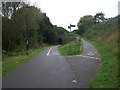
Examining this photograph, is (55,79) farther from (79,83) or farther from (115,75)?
(115,75)

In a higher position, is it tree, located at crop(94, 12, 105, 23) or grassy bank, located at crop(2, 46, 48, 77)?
tree, located at crop(94, 12, 105, 23)

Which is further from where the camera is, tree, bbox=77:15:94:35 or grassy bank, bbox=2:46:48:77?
tree, bbox=77:15:94:35

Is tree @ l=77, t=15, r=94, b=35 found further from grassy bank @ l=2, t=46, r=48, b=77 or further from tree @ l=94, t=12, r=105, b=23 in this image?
grassy bank @ l=2, t=46, r=48, b=77

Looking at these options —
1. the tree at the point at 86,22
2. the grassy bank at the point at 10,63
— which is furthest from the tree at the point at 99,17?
the grassy bank at the point at 10,63

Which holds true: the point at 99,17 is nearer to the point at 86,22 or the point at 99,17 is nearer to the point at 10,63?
the point at 86,22

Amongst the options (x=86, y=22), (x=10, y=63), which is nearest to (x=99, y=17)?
(x=86, y=22)

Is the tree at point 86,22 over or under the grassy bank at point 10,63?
over

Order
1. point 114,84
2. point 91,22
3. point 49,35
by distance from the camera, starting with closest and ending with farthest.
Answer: point 114,84
point 49,35
point 91,22

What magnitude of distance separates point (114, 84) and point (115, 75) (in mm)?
→ 1379

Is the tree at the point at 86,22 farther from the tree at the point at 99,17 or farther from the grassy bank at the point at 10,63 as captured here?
the grassy bank at the point at 10,63

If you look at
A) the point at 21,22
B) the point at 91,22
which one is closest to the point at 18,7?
the point at 21,22

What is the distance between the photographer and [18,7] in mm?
27672

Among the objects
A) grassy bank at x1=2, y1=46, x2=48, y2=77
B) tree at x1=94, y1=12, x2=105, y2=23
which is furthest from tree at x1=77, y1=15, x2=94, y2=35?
grassy bank at x1=2, y1=46, x2=48, y2=77

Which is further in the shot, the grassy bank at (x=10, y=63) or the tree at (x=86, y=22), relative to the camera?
the tree at (x=86, y=22)
